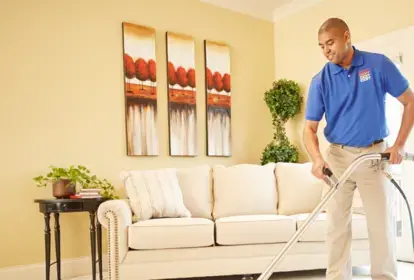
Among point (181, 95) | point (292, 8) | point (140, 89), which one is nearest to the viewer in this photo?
point (140, 89)

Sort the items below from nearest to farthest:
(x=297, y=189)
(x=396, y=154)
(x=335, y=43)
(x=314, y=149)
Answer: (x=396, y=154) → (x=335, y=43) → (x=314, y=149) → (x=297, y=189)

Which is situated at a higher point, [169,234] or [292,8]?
[292,8]

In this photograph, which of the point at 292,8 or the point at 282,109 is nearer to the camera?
the point at 282,109

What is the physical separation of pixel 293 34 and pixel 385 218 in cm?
346

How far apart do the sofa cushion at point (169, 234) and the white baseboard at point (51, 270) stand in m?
0.97

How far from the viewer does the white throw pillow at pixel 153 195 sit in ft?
11.8

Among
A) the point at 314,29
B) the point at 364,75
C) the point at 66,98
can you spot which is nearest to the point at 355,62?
the point at 364,75

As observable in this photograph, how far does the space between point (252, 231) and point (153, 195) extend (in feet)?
2.79

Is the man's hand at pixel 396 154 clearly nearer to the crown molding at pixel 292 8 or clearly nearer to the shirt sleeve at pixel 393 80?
the shirt sleeve at pixel 393 80

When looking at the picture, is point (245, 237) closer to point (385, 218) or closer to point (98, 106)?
point (385, 218)

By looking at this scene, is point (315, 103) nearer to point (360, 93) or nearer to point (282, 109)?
point (360, 93)

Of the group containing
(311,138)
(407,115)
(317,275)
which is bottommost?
(317,275)

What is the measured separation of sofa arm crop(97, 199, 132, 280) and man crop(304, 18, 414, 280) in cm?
149

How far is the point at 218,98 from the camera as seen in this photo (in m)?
4.98
